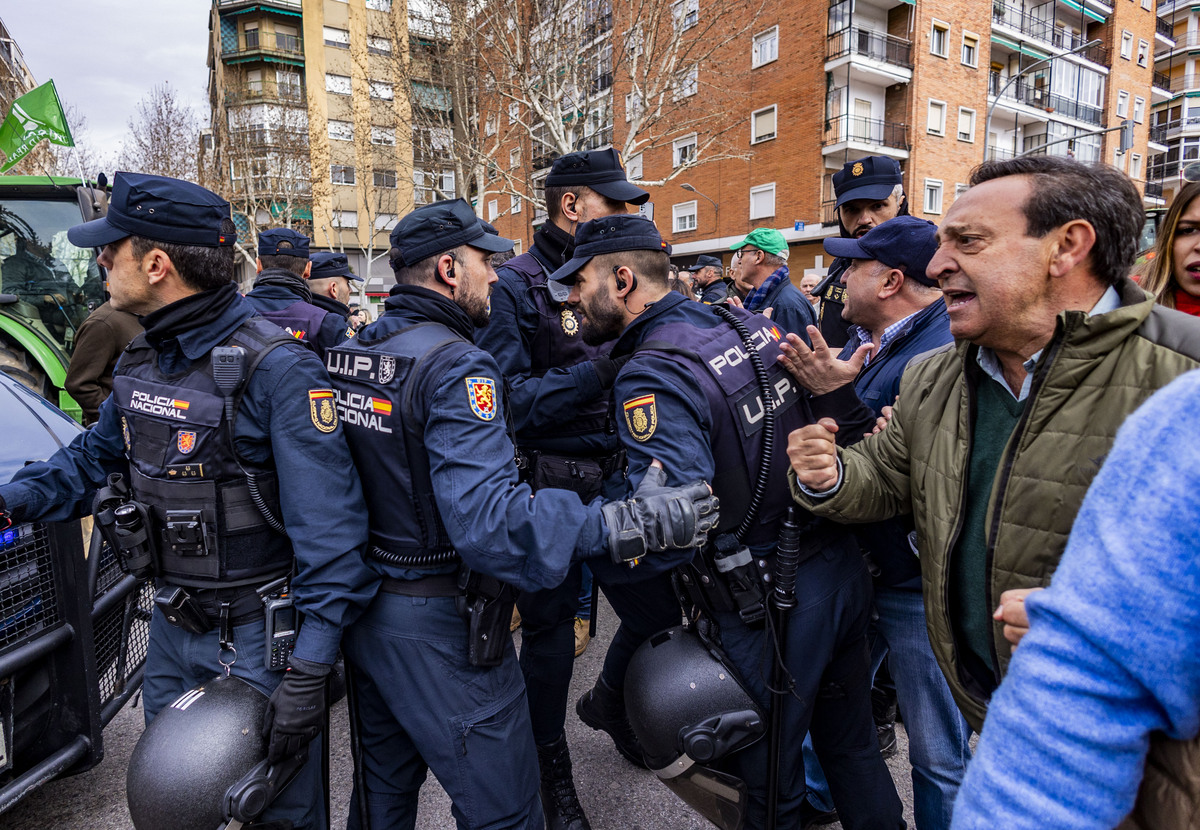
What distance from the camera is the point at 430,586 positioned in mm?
2018

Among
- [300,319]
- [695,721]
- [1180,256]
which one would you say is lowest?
[695,721]

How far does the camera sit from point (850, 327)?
4.19m

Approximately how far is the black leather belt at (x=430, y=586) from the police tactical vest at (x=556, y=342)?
1.27 metres

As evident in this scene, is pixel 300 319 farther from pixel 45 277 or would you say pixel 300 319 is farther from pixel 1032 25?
pixel 1032 25

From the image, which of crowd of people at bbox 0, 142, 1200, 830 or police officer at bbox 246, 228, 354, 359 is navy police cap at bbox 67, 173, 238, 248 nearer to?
crowd of people at bbox 0, 142, 1200, 830

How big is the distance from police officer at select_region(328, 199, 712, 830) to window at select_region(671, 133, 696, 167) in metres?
24.2

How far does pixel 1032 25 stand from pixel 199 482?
3668 centimetres

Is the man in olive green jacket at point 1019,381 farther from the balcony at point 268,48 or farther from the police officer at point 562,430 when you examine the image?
the balcony at point 268,48

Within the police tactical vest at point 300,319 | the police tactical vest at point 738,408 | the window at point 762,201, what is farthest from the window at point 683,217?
the police tactical vest at point 738,408

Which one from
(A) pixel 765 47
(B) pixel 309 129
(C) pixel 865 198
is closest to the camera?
(C) pixel 865 198

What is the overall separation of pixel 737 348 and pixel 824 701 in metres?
1.26

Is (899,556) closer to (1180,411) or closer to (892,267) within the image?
(892,267)

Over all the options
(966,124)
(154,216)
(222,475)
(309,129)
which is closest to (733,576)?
(222,475)

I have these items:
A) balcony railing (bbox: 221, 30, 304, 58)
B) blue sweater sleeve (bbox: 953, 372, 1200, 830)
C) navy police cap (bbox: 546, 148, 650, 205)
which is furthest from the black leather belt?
balcony railing (bbox: 221, 30, 304, 58)
